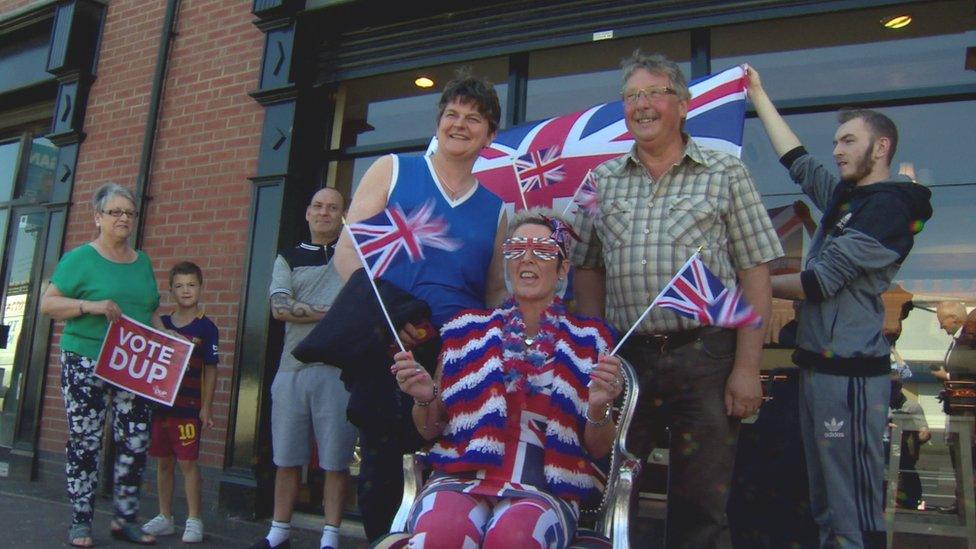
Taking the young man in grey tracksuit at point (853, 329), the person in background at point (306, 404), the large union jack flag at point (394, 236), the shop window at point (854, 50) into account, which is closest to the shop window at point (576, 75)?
the shop window at point (854, 50)

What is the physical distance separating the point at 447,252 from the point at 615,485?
96cm

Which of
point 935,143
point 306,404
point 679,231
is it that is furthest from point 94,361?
point 935,143

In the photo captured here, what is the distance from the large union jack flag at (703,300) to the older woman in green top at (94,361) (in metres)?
3.09

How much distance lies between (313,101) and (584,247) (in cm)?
316

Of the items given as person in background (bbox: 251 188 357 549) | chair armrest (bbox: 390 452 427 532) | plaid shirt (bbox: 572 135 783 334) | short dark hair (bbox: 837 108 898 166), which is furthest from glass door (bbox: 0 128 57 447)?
short dark hair (bbox: 837 108 898 166)

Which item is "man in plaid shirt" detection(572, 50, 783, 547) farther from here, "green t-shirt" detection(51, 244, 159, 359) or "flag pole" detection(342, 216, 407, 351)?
"green t-shirt" detection(51, 244, 159, 359)

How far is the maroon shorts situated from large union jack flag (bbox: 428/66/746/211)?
216 centimetres

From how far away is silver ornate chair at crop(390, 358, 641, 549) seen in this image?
7.30 feet

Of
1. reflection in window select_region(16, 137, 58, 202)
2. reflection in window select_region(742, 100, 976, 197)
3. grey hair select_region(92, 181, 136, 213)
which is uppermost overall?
reflection in window select_region(16, 137, 58, 202)

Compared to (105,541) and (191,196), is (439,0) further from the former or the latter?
(105,541)

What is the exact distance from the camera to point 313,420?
4.00 m

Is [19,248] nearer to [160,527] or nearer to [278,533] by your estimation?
[160,527]

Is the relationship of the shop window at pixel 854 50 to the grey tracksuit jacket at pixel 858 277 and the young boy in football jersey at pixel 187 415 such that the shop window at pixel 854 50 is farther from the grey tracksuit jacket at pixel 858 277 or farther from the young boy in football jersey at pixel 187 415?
the young boy in football jersey at pixel 187 415

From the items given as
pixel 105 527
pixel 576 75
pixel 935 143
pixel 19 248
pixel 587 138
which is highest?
pixel 576 75
